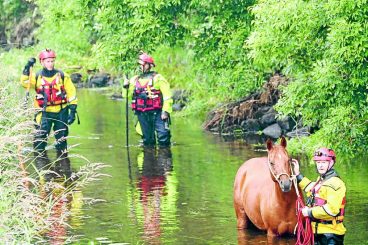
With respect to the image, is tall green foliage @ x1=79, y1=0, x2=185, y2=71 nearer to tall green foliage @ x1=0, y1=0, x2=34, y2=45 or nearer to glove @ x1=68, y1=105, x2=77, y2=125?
glove @ x1=68, y1=105, x2=77, y2=125

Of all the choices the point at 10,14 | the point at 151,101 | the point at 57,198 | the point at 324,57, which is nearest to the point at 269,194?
the point at 324,57

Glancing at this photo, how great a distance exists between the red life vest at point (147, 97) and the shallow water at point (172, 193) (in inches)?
35.2

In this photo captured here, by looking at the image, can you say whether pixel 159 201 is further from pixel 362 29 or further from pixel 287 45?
pixel 362 29

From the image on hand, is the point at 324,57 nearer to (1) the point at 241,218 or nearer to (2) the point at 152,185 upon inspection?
(1) the point at 241,218

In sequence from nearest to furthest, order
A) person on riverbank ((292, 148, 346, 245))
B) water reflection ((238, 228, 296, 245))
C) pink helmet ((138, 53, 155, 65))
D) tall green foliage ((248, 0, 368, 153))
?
person on riverbank ((292, 148, 346, 245))
water reflection ((238, 228, 296, 245))
tall green foliage ((248, 0, 368, 153))
pink helmet ((138, 53, 155, 65))

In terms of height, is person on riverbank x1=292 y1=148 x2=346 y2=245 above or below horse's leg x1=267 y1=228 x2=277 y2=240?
above

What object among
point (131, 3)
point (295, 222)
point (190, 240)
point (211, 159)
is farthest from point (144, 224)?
point (131, 3)

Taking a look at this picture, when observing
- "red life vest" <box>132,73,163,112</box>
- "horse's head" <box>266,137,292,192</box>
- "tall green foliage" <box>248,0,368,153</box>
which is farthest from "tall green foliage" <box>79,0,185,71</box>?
"horse's head" <box>266,137,292,192</box>

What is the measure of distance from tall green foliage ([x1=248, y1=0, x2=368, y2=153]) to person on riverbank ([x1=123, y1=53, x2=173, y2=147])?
245 inches

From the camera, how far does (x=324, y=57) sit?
13.7m

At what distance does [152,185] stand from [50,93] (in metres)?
3.60

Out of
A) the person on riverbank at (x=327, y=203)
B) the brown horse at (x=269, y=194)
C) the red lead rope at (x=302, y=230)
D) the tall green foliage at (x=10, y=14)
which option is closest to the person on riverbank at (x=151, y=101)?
the brown horse at (x=269, y=194)

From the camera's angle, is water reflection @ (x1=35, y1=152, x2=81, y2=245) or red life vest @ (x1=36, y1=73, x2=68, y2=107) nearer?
water reflection @ (x1=35, y1=152, x2=81, y2=245)

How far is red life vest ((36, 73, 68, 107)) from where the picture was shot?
1948 centimetres
